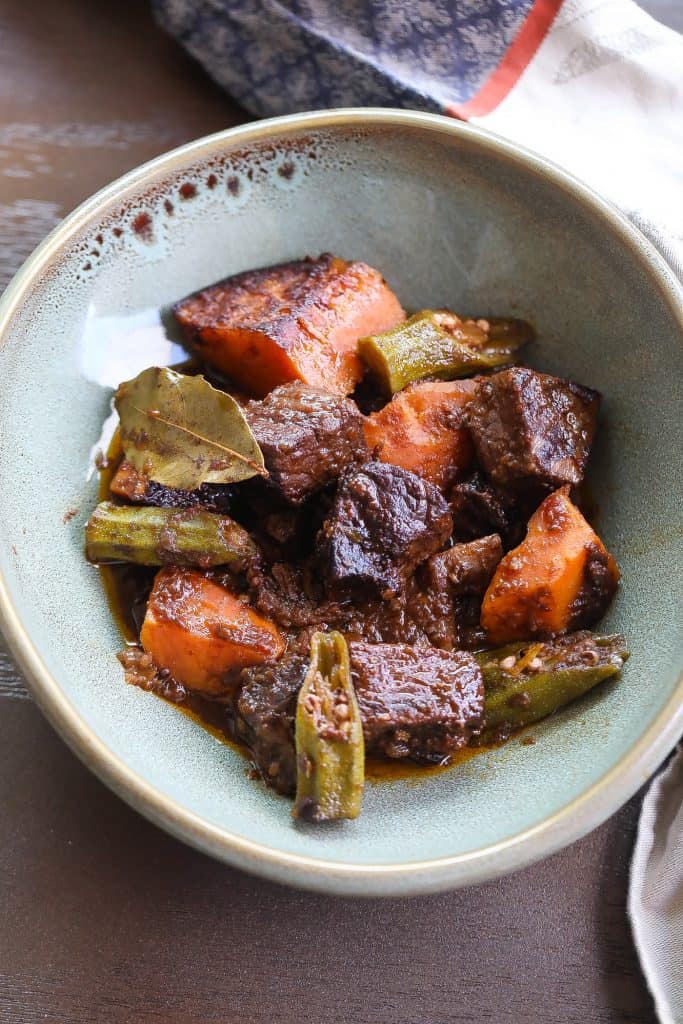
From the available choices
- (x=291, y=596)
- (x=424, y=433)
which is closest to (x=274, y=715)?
(x=291, y=596)

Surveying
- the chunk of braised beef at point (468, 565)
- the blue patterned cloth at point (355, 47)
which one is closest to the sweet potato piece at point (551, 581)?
the chunk of braised beef at point (468, 565)

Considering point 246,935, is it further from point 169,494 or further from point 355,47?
point 355,47

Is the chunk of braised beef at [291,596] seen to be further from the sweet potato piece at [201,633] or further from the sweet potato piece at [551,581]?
the sweet potato piece at [551,581]

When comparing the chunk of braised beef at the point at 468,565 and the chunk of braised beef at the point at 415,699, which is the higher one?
the chunk of braised beef at the point at 468,565

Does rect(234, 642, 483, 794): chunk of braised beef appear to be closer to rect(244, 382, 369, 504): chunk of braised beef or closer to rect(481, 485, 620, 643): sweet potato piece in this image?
rect(481, 485, 620, 643): sweet potato piece

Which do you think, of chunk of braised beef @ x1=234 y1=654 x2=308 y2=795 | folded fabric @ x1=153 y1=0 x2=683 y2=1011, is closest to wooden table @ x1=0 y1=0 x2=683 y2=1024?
chunk of braised beef @ x1=234 y1=654 x2=308 y2=795

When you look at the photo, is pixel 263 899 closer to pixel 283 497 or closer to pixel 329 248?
pixel 283 497
